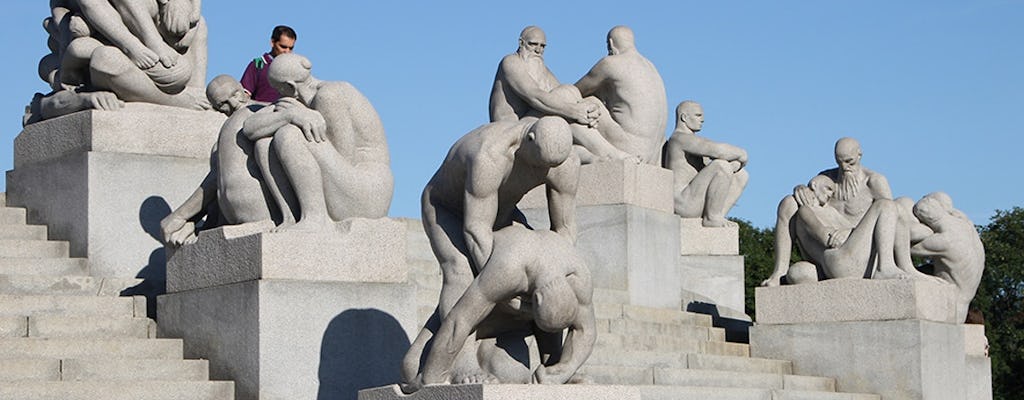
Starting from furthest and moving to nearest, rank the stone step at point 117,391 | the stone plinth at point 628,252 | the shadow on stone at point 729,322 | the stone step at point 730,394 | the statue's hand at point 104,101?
the shadow on stone at point 729,322 < the stone plinth at point 628,252 < the statue's hand at point 104,101 < the stone step at point 730,394 < the stone step at point 117,391

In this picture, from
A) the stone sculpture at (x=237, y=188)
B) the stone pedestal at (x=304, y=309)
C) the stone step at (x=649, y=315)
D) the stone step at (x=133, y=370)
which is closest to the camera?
the stone step at (x=133, y=370)

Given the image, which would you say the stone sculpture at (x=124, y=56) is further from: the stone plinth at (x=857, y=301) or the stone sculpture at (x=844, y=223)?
the stone sculpture at (x=844, y=223)

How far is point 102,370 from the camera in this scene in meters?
11.1

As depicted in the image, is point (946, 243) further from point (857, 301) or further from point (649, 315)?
point (649, 315)

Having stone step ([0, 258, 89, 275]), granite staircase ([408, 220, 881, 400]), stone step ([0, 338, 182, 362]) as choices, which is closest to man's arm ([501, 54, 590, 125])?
granite staircase ([408, 220, 881, 400])

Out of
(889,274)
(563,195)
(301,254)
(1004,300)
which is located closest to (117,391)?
(301,254)

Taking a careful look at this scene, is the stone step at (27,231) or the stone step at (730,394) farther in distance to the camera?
the stone step at (27,231)

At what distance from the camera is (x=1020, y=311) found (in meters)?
38.2

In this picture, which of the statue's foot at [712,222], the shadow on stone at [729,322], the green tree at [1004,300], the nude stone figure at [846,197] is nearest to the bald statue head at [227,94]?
the nude stone figure at [846,197]

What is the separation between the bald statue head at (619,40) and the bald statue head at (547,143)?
8.35 meters

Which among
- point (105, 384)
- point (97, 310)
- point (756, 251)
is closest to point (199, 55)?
point (97, 310)

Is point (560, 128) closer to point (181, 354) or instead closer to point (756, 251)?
point (181, 354)

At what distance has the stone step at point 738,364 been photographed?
14.8 metres

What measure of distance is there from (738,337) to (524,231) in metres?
7.73
